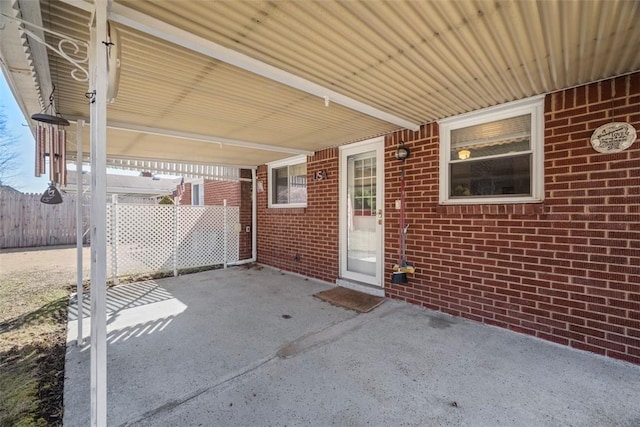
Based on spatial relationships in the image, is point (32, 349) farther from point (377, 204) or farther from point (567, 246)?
point (567, 246)

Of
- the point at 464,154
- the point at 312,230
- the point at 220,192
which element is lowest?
the point at 312,230

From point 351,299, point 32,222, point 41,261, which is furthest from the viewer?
point 32,222

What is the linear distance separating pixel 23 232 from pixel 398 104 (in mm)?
13627

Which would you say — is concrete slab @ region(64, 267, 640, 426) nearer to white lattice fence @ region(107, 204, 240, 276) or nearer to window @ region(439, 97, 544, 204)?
window @ region(439, 97, 544, 204)

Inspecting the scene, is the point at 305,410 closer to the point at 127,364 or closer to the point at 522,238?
the point at 127,364

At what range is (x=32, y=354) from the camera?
2934 mm

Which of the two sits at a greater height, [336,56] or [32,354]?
[336,56]

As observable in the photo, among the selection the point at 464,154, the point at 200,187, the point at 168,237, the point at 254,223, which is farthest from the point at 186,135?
the point at 200,187

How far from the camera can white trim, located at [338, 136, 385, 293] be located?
16.1 ft

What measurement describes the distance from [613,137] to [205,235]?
291 inches

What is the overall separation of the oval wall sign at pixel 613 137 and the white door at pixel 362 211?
2.66 meters

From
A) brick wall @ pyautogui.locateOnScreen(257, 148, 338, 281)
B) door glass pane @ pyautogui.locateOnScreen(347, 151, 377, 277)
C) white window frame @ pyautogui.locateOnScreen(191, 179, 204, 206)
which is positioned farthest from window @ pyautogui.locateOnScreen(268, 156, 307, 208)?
white window frame @ pyautogui.locateOnScreen(191, 179, 204, 206)

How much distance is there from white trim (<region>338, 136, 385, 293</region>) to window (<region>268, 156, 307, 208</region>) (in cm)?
122

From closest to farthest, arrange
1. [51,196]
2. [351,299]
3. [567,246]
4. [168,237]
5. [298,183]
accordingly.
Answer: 1. [51,196]
2. [567,246]
3. [351,299]
4. [168,237]
5. [298,183]
